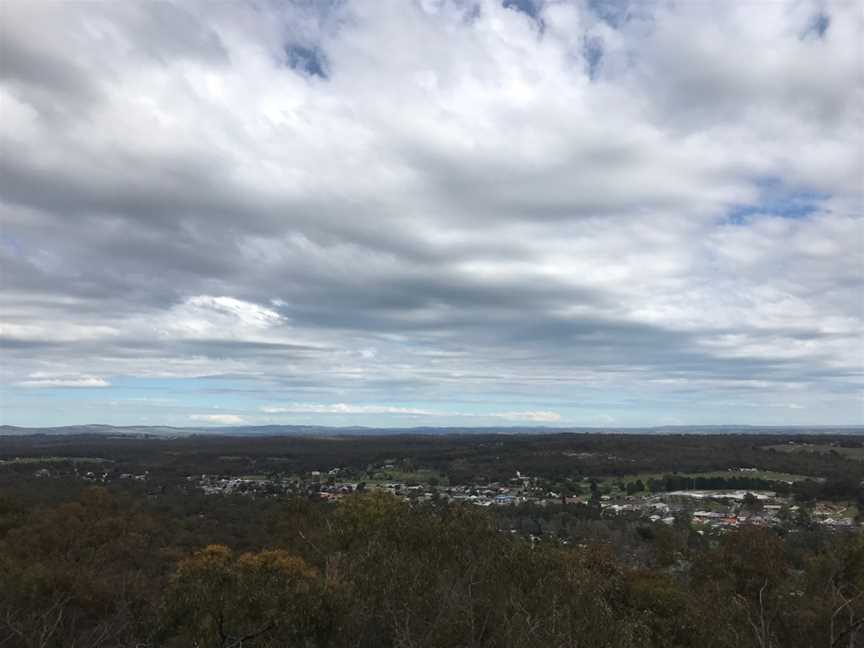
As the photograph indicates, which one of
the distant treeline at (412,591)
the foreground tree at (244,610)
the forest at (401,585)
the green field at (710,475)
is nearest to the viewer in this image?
the foreground tree at (244,610)

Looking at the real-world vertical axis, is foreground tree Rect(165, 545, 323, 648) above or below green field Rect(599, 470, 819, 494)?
above

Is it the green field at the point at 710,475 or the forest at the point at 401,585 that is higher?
the forest at the point at 401,585

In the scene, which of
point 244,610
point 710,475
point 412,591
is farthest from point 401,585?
point 710,475

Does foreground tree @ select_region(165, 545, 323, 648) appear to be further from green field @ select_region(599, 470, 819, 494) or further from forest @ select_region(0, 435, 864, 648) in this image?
green field @ select_region(599, 470, 819, 494)

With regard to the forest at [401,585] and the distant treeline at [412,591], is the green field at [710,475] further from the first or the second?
the distant treeline at [412,591]

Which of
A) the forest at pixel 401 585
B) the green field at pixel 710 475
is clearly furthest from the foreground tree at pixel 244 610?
the green field at pixel 710 475

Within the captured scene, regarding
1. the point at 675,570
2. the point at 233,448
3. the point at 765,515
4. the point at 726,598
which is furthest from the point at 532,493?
the point at 233,448

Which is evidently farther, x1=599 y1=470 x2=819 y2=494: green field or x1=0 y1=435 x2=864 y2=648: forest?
x1=599 y1=470 x2=819 y2=494: green field

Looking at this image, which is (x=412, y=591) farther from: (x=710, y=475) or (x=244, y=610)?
(x=710, y=475)

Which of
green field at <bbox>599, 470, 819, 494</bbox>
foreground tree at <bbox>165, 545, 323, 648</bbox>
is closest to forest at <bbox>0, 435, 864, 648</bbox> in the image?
foreground tree at <bbox>165, 545, 323, 648</bbox>

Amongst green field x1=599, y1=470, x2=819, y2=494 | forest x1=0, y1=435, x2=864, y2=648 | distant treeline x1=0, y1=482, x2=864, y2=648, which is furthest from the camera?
green field x1=599, y1=470, x2=819, y2=494

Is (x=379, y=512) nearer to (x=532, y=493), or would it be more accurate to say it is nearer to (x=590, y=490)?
(x=532, y=493)

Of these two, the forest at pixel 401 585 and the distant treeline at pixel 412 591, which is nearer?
the distant treeline at pixel 412 591
